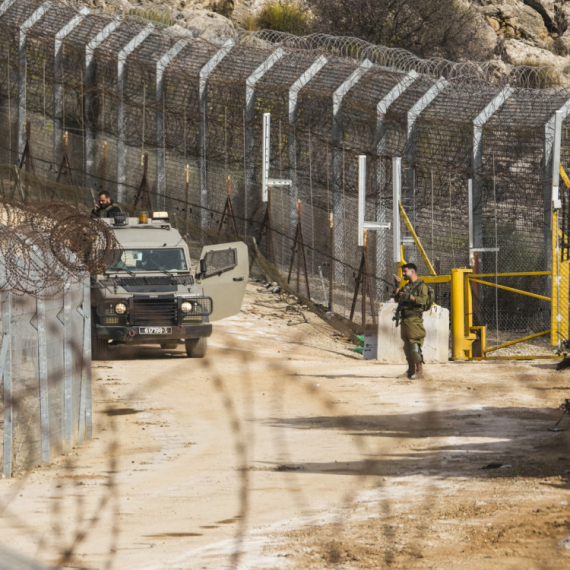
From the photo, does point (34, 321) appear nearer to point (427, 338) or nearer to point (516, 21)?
point (427, 338)

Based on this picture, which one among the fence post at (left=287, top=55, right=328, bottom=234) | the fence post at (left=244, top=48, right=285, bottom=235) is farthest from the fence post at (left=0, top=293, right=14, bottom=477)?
the fence post at (left=244, top=48, right=285, bottom=235)

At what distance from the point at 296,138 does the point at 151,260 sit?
8.96 meters

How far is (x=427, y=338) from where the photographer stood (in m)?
17.5

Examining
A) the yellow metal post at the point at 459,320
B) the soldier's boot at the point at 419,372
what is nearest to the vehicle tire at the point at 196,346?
the soldier's boot at the point at 419,372

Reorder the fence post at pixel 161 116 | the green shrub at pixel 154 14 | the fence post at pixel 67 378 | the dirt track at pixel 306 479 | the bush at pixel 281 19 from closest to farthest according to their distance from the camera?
the dirt track at pixel 306 479 → the fence post at pixel 67 378 → the fence post at pixel 161 116 → the green shrub at pixel 154 14 → the bush at pixel 281 19

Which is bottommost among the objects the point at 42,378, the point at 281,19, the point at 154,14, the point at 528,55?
the point at 42,378

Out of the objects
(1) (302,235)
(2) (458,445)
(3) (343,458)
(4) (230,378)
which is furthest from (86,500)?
(1) (302,235)

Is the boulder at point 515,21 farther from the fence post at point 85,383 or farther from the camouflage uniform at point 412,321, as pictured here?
the fence post at point 85,383

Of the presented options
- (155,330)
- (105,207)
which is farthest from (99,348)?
(105,207)

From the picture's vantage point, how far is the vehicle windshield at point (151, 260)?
1677 cm

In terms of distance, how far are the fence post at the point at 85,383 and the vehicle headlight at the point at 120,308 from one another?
4838 mm

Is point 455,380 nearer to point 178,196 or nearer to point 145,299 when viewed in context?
point 145,299

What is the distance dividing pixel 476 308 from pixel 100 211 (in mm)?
6292

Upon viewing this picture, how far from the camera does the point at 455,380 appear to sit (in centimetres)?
1475
